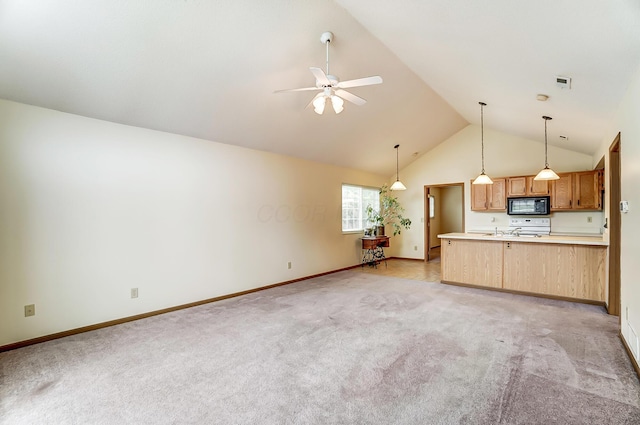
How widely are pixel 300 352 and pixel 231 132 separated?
127 inches

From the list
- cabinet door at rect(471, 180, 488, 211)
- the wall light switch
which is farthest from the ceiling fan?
cabinet door at rect(471, 180, 488, 211)

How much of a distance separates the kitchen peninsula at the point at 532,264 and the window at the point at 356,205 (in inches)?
92.2

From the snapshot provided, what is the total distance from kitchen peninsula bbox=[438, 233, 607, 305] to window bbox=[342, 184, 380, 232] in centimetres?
234

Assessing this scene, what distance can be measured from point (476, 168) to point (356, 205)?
300 centimetres

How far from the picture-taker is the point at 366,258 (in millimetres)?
7707

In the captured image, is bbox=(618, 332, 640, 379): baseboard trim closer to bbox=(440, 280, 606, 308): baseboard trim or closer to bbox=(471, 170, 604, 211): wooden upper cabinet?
bbox=(440, 280, 606, 308): baseboard trim

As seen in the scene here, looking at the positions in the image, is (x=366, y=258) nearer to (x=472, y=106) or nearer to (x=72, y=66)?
(x=472, y=106)

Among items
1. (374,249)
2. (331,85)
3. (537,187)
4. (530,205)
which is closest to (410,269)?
(374,249)

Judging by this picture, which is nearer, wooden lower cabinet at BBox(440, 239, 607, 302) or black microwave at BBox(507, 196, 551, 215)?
wooden lower cabinet at BBox(440, 239, 607, 302)

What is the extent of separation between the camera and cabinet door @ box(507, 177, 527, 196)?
614cm

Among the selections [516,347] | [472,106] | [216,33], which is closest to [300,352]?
[516,347]

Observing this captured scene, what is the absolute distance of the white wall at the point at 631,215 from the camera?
240cm

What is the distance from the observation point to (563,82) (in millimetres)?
2934

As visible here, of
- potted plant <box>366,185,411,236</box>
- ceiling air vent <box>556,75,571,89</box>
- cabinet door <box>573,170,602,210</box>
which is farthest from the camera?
potted plant <box>366,185,411,236</box>
